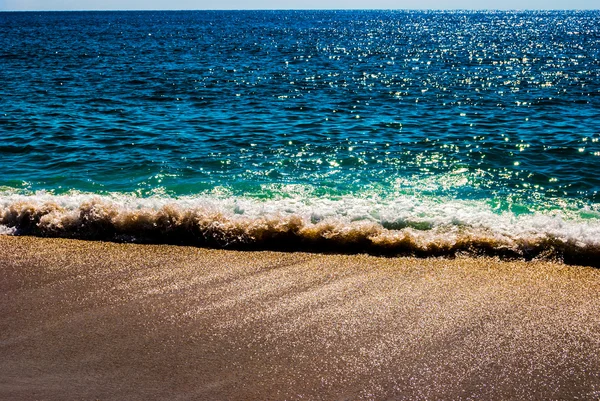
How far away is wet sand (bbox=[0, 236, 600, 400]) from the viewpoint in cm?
434

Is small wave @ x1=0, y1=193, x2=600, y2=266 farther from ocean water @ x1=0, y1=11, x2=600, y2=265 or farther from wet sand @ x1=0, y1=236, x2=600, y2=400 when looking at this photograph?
wet sand @ x1=0, y1=236, x2=600, y2=400

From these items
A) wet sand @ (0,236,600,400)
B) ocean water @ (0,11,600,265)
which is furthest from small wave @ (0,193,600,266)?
wet sand @ (0,236,600,400)

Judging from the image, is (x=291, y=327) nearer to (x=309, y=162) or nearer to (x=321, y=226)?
(x=321, y=226)

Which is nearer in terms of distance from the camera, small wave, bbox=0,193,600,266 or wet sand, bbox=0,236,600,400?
wet sand, bbox=0,236,600,400

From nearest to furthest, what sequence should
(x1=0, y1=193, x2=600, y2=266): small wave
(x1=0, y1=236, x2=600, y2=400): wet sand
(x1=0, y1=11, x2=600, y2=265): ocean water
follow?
(x1=0, y1=236, x2=600, y2=400): wet sand < (x1=0, y1=193, x2=600, y2=266): small wave < (x1=0, y1=11, x2=600, y2=265): ocean water

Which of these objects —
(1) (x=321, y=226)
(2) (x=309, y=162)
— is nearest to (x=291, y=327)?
(1) (x=321, y=226)

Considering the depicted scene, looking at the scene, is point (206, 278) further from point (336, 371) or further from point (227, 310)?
point (336, 371)

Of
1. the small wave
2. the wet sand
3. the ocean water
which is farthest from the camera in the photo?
the ocean water

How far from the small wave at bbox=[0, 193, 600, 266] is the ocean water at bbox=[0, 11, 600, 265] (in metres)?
0.03

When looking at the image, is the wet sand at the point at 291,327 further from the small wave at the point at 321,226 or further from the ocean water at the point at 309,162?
the ocean water at the point at 309,162

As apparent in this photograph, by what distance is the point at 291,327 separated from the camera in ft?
17.0

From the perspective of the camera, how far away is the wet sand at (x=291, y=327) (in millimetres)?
4340

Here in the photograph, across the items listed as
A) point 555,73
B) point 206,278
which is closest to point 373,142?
point 206,278

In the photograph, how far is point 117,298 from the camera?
19.1ft
